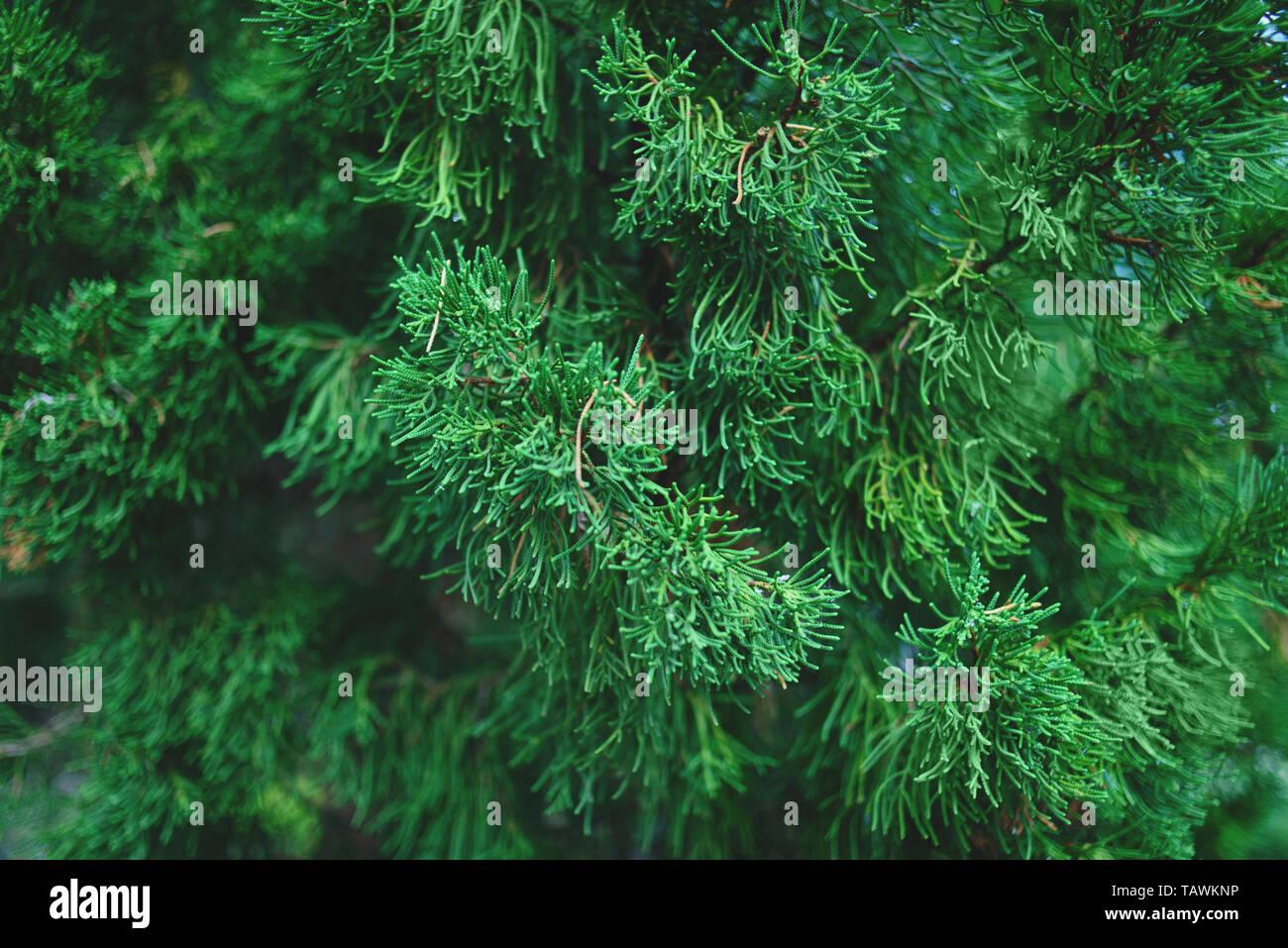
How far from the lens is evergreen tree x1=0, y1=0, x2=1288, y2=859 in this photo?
1185 millimetres

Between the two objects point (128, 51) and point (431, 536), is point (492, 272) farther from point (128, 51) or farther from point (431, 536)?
point (128, 51)

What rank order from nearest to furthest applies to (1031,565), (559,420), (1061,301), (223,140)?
(559,420) < (1061,301) < (1031,565) < (223,140)

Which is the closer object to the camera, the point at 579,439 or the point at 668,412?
the point at 579,439

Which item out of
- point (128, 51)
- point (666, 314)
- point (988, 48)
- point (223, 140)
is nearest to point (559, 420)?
point (666, 314)

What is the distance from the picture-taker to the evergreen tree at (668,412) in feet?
3.89

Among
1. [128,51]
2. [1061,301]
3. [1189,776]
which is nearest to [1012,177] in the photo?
[1061,301]

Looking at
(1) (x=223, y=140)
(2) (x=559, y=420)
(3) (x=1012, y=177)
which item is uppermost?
(1) (x=223, y=140)

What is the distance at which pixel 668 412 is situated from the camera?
1355 millimetres

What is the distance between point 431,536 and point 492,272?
2.83 ft
